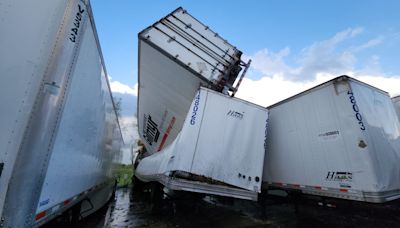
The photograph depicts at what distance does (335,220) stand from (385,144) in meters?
2.92

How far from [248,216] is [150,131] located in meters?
4.50

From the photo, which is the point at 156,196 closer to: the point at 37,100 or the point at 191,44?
the point at 191,44

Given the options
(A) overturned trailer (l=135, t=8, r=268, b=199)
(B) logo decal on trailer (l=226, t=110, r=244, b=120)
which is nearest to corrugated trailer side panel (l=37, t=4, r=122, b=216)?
(A) overturned trailer (l=135, t=8, r=268, b=199)

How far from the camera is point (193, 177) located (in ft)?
14.8

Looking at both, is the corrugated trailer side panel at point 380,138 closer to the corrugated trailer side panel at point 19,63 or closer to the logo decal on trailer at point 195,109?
the logo decal on trailer at point 195,109

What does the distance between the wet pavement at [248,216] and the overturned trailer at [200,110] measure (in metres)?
1.92

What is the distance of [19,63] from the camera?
6.35 feet

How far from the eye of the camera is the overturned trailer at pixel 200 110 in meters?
4.42

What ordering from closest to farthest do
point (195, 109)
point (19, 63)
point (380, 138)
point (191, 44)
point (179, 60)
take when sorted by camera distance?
point (19, 63)
point (380, 138)
point (195, 109)
point (179, 60)
point (191, 44)

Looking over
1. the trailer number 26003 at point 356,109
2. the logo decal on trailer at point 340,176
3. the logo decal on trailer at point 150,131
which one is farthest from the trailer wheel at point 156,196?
the trailer number 26003 at point 356,109

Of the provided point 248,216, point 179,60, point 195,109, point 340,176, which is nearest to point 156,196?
point 248,216

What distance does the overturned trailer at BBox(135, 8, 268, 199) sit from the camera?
174 inches

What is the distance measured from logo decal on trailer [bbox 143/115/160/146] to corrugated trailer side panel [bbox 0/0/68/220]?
18.8ft

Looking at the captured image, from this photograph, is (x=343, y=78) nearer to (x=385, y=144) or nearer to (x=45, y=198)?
(x=385, y=144)
